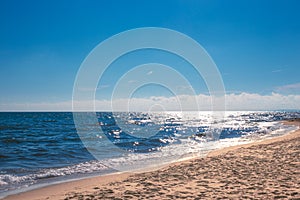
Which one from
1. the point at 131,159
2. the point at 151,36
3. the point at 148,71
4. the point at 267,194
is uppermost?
the point at 151,36

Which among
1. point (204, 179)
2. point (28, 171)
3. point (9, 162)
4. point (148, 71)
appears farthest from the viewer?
point (148, 71)

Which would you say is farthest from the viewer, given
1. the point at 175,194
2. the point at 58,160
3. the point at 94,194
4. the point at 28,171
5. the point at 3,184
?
the point at 58,160

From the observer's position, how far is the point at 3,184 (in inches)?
456

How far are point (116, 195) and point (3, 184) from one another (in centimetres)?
649

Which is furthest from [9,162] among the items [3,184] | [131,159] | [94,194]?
[94,194]

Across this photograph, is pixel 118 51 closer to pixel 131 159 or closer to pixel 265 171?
pixel 131 159

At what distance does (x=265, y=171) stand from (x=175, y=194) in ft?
15.3

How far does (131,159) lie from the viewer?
61.7 ft

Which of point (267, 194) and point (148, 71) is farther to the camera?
point (148, 71)

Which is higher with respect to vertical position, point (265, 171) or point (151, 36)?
point (151, 36)

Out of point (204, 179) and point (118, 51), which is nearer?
point (204, 179)

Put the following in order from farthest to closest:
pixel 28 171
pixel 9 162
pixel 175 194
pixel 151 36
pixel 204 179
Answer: pixel 151 36 < pixel 9 162 < pixel 28 171 < pixel 204 179 < pixel 175 194

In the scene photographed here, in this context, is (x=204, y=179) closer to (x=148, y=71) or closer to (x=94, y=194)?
(x=94, y=194)

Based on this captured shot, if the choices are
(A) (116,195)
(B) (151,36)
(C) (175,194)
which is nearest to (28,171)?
(A) (116,195)
